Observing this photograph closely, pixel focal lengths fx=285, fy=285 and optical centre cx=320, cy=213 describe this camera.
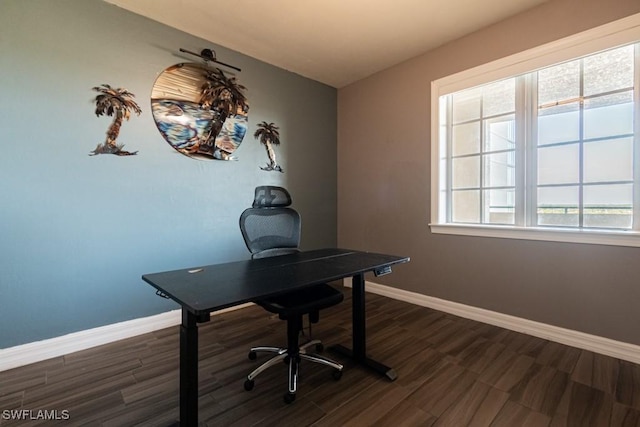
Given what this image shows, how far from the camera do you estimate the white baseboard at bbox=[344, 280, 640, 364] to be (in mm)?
2018

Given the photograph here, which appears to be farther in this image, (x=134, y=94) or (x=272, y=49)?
(x=272, y=49)

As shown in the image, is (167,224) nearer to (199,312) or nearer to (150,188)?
(150,188)

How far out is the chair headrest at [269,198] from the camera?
2.16 meters

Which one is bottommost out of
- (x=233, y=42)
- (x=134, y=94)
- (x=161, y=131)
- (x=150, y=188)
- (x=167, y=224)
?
(x=167, y=224)

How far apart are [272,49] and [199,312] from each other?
2849 millimetres

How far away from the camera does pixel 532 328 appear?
239 centimetres

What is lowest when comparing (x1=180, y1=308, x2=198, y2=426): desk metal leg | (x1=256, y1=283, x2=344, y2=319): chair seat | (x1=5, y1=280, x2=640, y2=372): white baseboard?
(x1=5, y1=280, x2=640, y2=372): white baseboard

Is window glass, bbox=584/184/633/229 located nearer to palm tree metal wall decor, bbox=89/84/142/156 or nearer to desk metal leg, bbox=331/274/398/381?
desk metal leg, bbox=331/274/398/381

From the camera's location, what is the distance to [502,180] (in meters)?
2.65

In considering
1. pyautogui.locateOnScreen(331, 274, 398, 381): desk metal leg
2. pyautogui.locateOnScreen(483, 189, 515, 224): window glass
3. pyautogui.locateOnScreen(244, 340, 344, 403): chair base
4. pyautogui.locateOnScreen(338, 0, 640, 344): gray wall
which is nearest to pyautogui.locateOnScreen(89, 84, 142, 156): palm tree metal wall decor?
pyautogui.locateOnScreen(244, 340, 344, 403): chair base

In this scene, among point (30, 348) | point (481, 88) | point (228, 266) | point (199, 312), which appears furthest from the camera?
point (481, 88)

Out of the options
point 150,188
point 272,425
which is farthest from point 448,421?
point 150,188

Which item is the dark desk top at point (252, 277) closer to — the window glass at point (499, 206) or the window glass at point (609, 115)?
the window glass at point (499, 206)

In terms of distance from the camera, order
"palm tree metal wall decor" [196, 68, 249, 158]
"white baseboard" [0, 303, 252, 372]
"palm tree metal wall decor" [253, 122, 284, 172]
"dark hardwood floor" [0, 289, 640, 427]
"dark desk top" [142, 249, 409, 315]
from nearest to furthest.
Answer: "dark desk top" [142, 249, 409, 315] → "dark hardwood floor" [0, 289, 640, 427] → "white baseboard" [0, 303, 252, 372] → "palm tree metal wall decor" [196, 68, 249, 158] → "palm tree metal wall decor" [253, 122, 284, 172]
